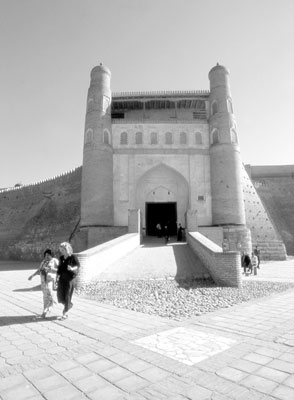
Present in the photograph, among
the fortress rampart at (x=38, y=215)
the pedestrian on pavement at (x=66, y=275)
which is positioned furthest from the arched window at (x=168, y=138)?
the pedestrian on pavement at (x=66, y=275)

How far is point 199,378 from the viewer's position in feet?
8.04

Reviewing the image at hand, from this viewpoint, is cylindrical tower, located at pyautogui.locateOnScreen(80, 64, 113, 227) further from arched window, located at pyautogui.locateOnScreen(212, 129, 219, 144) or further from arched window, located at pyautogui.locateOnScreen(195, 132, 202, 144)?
arched window, located at pyautogui.locateOnScreen(212, 129, 219, 144)

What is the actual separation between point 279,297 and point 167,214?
1478 centimetres

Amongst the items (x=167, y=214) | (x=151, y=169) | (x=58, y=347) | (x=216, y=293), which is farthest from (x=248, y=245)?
(x=58, y=347)

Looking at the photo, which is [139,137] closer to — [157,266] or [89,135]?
[89,135]

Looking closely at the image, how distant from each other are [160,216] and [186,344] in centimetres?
1781

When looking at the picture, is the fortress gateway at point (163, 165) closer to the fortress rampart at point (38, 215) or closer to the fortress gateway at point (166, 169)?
the fortress gateway at point (166, 169)

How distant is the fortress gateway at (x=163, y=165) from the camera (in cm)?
1792

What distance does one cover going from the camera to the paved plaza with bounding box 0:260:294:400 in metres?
2.28

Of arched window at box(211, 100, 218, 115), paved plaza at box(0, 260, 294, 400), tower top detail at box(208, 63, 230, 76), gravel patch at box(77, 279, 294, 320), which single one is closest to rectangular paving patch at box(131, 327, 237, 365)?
paved plaza at box(0, 260, 294, 400)

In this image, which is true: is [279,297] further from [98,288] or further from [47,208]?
[47,208]

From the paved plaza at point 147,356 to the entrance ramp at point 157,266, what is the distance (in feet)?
13.1

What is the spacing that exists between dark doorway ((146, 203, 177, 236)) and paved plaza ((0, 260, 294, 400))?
15127 mm

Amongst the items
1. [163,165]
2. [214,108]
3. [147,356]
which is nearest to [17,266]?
[163,165]
